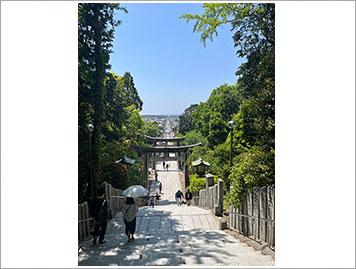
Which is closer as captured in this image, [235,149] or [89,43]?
[89,43]

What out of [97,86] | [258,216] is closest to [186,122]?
Result: [97,86]

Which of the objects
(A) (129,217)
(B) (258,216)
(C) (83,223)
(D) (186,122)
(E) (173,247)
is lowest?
(E) (173,247)

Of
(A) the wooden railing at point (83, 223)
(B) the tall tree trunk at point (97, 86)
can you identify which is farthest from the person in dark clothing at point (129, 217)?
(B) the tall tree trunk at point (97, 86)

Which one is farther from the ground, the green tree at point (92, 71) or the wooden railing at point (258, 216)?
the green tree at point (92, 71)

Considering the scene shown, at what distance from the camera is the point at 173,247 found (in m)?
4.95

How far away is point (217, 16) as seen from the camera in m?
7.45

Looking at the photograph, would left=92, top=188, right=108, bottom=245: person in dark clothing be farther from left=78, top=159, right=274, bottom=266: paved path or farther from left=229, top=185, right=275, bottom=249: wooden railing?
left=229, top=185, right=275, bottom=249: wooden railing

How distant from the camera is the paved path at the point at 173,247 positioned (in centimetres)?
402

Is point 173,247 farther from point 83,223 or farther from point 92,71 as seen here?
point 92,71

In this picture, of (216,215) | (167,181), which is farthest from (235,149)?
(167,181)

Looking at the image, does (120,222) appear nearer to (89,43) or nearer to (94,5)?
(89,43)

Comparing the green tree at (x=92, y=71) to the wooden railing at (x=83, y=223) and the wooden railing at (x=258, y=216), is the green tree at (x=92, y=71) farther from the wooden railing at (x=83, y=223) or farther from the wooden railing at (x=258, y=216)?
the wooden railing at (x=258, y=216)

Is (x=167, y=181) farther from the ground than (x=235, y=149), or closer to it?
closer to it

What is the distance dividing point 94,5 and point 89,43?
1274 millimetres
